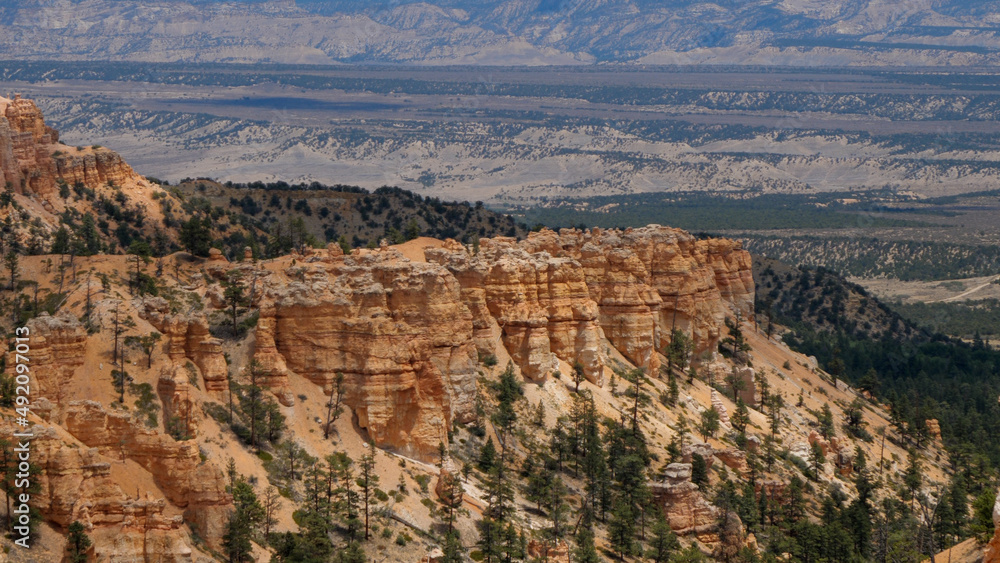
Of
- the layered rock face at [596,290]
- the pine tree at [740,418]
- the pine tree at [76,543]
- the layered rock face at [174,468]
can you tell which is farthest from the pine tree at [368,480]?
the pine tree at [740,418]

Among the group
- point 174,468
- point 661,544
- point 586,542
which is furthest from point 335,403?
point 661,544

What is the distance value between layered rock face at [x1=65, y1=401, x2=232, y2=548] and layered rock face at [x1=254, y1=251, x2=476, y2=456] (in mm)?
13956

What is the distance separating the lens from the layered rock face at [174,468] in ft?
226

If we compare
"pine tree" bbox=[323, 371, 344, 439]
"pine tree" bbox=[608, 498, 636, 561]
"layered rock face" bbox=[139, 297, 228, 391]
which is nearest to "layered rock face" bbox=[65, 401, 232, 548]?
"layered rock face" bbox=[139, 297, 228, 391]

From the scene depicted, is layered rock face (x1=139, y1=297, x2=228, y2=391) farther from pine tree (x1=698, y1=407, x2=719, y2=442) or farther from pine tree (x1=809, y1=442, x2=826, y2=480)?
pine tree (x1=809, y1=442, x2=826, y2=480)

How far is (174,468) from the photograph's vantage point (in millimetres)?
69125

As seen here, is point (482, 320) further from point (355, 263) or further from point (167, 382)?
point (167, 382)

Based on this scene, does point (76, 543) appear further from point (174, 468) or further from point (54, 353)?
point (54, 353)

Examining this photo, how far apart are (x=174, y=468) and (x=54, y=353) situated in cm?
806

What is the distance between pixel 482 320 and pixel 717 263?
43.9 m

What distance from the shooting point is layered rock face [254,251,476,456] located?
279ft

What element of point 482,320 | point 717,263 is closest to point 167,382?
point 482,320

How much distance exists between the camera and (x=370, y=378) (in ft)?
279

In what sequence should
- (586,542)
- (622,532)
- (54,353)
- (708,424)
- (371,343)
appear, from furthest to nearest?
(708,424), (622,532), (371,343), (586,542), (54,353)
